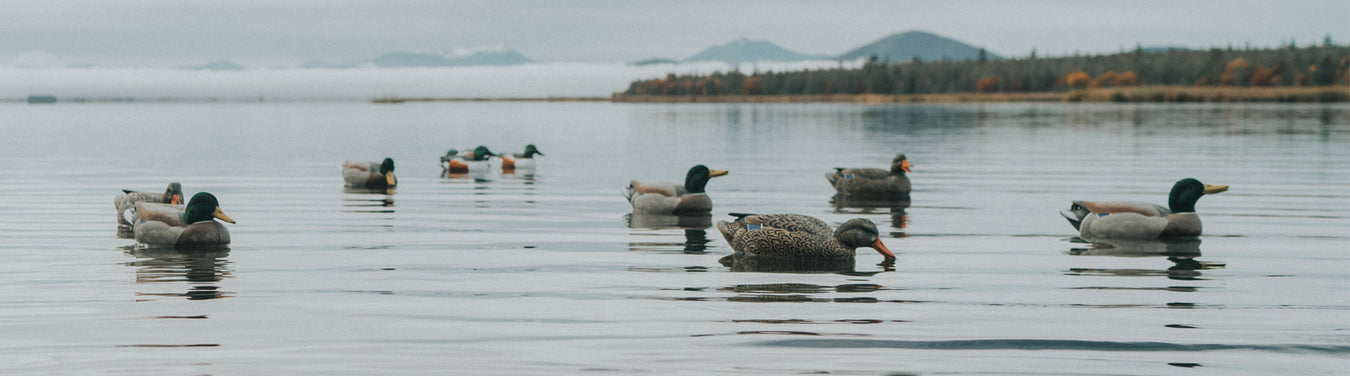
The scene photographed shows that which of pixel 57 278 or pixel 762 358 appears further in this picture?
pixel 57 278

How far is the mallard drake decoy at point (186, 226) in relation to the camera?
15828 millimetres

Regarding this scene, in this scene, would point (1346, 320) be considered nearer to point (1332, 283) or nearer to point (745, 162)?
point (1332, 283)

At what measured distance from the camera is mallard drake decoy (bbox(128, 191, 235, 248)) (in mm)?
15828

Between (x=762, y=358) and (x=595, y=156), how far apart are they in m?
34.5

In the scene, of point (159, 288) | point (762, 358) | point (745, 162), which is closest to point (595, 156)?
point (745, 162)

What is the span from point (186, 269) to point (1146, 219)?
1207cm

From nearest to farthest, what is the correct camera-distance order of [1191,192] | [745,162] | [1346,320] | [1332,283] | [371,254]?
[1346,320], [1332,283], [371,254], [1191,192], [745,162]

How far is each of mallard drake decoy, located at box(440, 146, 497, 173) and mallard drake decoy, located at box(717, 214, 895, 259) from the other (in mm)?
18538

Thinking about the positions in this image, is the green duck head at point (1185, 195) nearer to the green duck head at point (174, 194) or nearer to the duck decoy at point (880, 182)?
the duck decoy at point (880, 182)

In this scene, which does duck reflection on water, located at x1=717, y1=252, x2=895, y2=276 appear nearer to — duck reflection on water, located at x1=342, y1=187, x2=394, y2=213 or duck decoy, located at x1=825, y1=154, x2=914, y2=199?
duck decoy, located at x1=825, y1=154, x2=914, y2=199

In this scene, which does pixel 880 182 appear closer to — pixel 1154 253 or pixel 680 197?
Answer: pixel 680 197

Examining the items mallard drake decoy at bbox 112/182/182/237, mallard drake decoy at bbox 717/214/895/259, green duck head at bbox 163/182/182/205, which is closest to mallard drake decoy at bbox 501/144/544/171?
mallard drake decoy at bbox 112/182/182/237

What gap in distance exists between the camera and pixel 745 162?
1548 inches

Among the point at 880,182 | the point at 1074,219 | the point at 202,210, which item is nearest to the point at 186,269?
the point at 202,210
